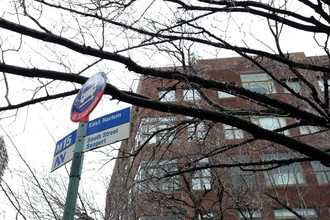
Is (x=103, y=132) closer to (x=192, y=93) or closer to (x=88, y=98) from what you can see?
(x=88, y=98)

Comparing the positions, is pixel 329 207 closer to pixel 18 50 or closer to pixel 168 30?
pixel 168 30

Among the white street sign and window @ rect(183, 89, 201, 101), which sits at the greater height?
Answer: window @ rect(183, 89, 201, 101)

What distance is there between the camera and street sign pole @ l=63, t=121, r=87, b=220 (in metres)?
1.93

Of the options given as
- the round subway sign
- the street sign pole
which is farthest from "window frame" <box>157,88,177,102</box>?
the street sign pole

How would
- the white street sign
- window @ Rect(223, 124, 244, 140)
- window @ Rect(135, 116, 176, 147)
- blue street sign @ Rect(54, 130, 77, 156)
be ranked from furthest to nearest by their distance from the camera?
window @ Rect(223, 124, 244, 140) < window @ Rect(135, 116, 176, 147) < blue street sign @ Rect(54, 130, 77, 156) < the white street sign

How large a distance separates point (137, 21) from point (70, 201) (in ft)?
10.4

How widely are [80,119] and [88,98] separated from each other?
18cm

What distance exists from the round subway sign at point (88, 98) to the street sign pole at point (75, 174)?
121 mm

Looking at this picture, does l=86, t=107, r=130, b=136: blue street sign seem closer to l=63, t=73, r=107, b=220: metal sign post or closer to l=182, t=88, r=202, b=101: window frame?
l=63, t=73, r=107, b=220: metal sign post

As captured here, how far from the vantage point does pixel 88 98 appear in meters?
2.22

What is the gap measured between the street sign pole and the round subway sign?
0.40 ft

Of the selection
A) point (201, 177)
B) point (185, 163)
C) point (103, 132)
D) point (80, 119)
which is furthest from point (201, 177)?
point (80, 119)

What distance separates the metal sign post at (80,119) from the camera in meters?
1.95

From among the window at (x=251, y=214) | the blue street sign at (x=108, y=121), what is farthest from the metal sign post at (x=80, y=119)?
the window at (x=251, y=214)
